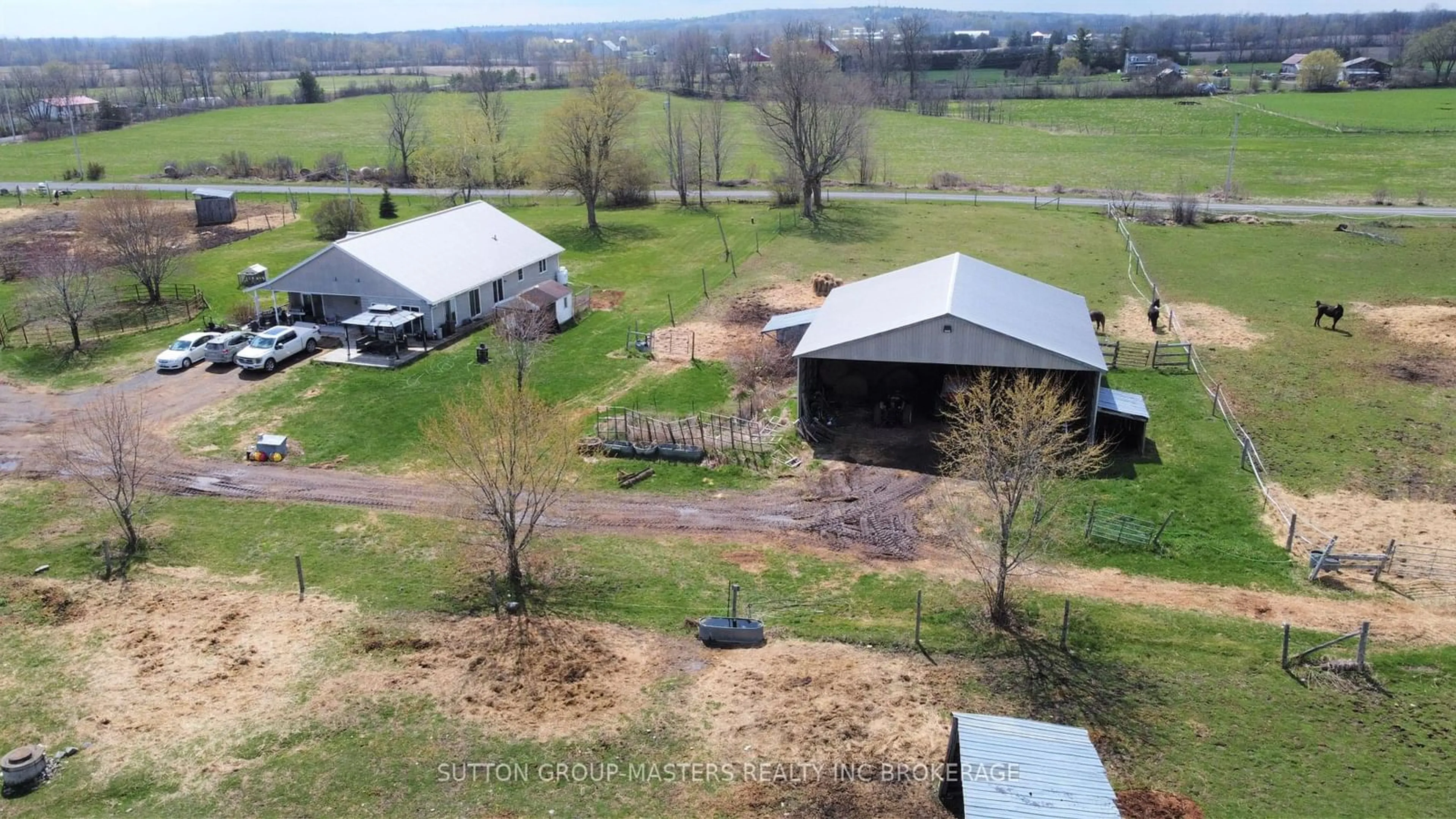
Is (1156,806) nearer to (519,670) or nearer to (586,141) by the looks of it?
(519,670)

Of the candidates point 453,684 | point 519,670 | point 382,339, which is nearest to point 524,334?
point 382,339

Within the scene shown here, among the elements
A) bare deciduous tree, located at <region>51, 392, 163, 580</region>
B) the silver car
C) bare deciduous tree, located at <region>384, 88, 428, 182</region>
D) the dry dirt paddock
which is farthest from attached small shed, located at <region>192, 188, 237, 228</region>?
the dry dirt paddock

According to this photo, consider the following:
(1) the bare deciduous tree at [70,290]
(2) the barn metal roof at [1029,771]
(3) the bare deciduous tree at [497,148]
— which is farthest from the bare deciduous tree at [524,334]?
(3) the bare deciduous tree at [497,148]

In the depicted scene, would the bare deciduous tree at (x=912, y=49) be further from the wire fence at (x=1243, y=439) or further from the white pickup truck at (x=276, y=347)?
the white pickup truck at (x=276, y=347)

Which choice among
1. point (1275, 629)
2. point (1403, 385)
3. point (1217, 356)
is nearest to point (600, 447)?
point (1275, 629)

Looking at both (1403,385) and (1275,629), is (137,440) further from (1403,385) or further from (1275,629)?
(1403,385)

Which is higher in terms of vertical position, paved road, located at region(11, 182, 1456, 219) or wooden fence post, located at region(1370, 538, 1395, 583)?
paved road, located at region(11, 182, 1456, 219)

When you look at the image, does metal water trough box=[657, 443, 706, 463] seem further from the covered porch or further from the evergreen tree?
the evergreen tree
